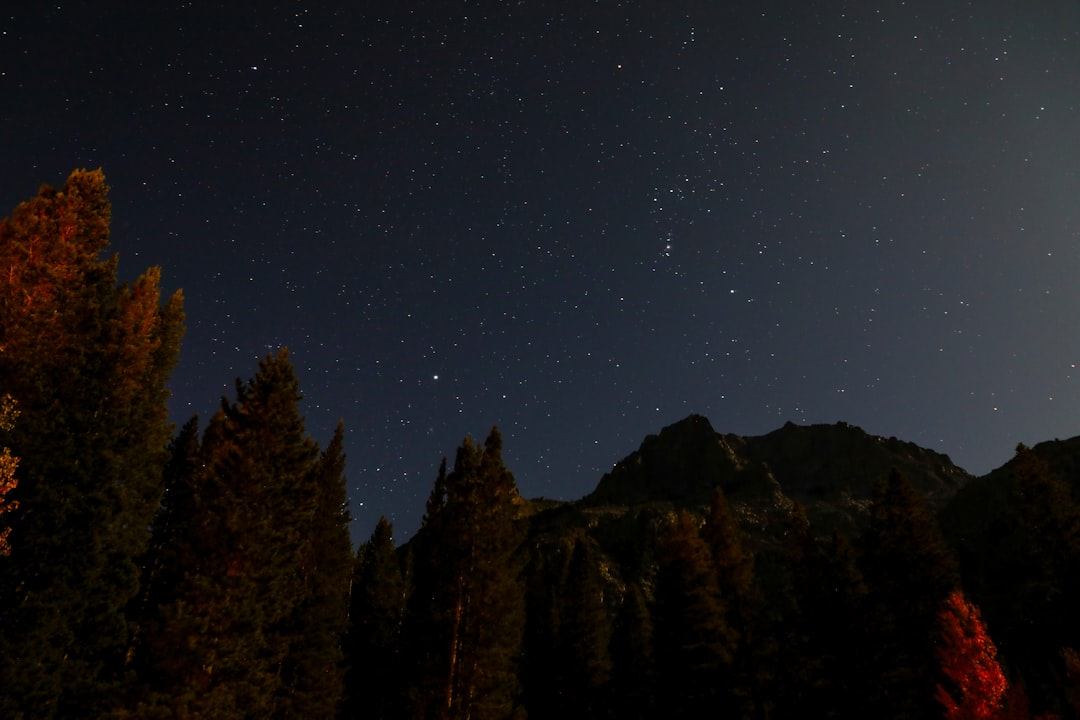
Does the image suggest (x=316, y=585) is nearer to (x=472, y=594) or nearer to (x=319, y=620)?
(x=319, y=620)

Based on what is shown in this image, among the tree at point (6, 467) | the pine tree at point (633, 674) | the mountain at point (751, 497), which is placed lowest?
the pine tree at point (633, 674)

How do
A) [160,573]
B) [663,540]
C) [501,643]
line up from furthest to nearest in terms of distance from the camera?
[663,540] < [501,643] < [160,573]

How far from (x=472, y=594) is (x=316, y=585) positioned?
9169 mm

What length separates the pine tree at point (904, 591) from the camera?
3083 centimetres

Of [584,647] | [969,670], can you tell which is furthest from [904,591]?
[584,647]

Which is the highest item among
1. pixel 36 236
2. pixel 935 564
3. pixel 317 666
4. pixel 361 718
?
pixel 36 236

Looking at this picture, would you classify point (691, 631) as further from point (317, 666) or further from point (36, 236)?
point (36, 236)

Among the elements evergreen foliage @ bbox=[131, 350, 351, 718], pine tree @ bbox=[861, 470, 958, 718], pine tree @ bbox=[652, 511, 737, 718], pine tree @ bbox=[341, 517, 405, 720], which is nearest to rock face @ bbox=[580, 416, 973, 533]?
pine tree @ bbox=[341, 517, 405, 720]

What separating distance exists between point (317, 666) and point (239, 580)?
16.4m

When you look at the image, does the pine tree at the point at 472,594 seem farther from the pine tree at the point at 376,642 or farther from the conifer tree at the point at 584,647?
the pine tree at the point at 376,642

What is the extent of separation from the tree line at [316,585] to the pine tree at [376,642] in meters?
0.20

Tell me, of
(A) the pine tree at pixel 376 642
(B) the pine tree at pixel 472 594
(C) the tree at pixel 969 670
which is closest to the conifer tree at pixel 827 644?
(C) the tree at pixel 969 670

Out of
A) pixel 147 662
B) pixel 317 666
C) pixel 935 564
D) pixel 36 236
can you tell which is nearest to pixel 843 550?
pixel 935 564

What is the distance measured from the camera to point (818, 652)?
33.1 meters
